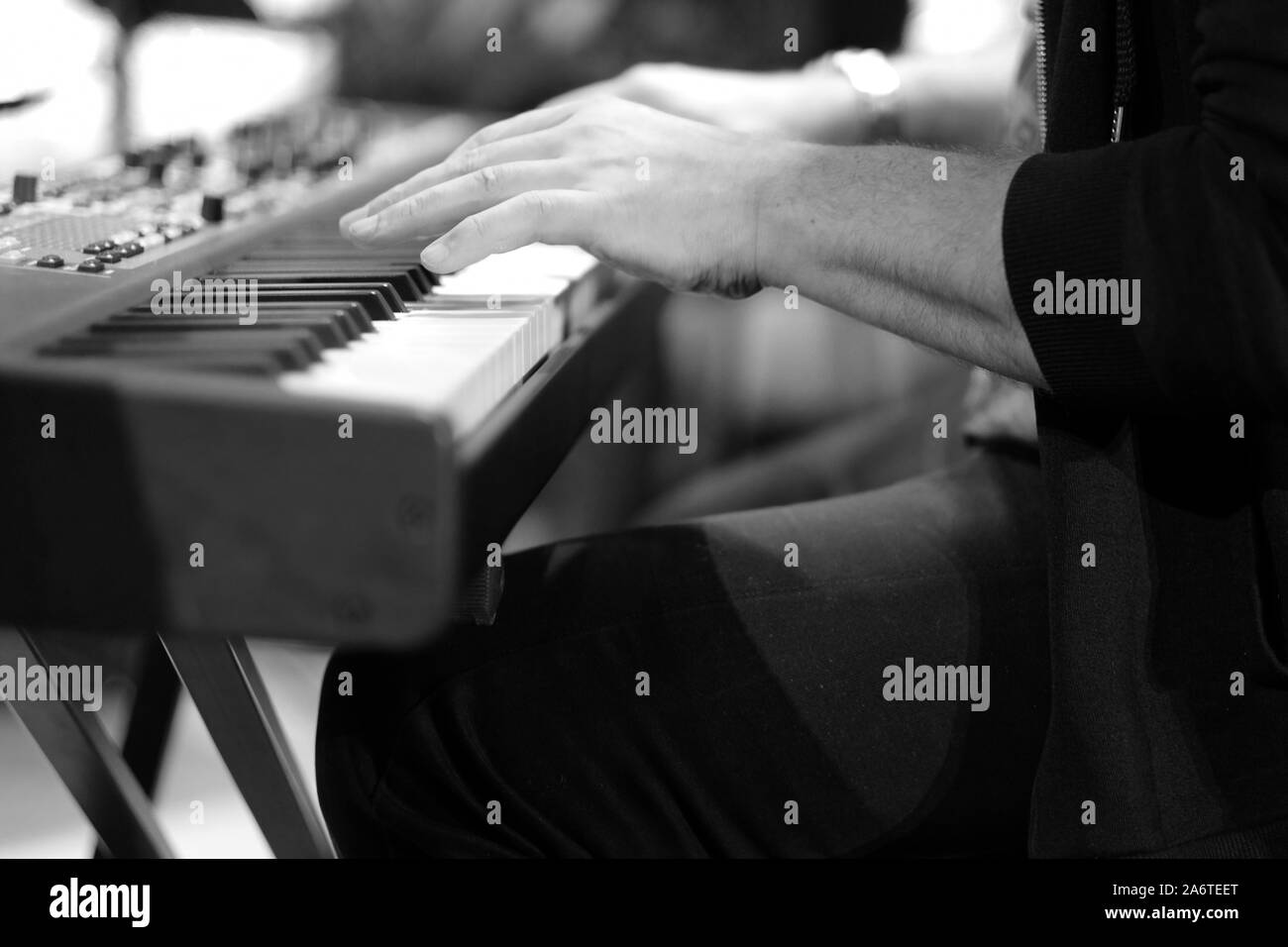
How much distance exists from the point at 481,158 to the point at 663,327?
143 cm

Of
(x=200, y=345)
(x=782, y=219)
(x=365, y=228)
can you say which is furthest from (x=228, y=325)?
(x=782, y=219)

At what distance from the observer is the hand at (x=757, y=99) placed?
1.06 metres

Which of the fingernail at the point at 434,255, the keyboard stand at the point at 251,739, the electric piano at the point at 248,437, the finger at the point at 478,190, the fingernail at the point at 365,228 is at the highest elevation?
the finger at the point at 478,190

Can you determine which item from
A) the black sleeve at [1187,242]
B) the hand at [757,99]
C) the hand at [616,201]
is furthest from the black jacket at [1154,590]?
the hand at [757,99]

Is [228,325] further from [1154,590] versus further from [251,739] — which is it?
[1154,590]

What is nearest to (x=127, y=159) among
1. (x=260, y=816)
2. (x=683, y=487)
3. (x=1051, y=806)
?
(x=260, y=816)

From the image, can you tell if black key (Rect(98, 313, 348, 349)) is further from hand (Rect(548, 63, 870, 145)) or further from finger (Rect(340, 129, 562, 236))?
hand (Rect(548, 63, 870, 145))

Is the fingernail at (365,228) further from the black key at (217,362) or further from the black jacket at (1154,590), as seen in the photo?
the black jacket at (1154,590)

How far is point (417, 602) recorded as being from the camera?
1.43 feet

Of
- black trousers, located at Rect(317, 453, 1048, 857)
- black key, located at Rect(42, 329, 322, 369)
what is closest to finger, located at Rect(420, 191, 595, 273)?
black key, located at Rect(42, 329, 322, 369)

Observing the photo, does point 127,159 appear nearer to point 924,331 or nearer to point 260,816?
point 260,816

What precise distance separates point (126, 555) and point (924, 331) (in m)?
0.37

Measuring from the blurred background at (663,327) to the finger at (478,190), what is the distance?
2.43 ft

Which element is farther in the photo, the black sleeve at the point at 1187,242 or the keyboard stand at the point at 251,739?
the keyboard stand at the point at 251,739
